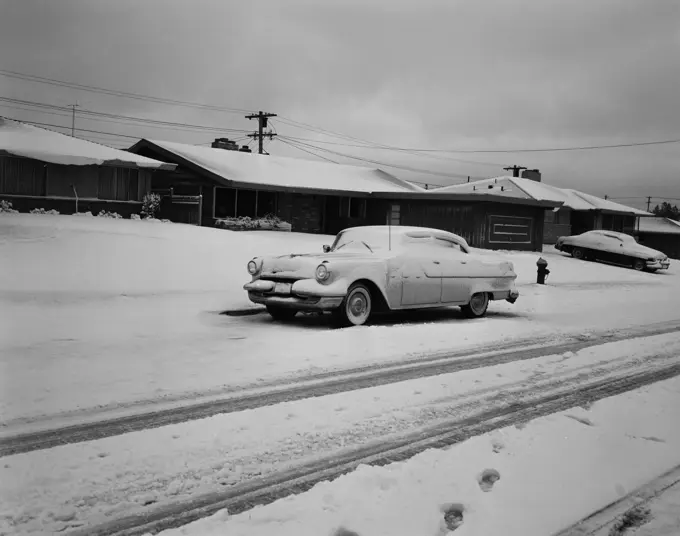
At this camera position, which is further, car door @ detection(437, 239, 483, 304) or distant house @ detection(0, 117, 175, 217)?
distant house @ detection(0, 117, 175, 217)

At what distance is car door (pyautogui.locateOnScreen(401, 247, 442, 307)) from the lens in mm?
10016

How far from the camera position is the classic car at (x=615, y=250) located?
28891 millimetres

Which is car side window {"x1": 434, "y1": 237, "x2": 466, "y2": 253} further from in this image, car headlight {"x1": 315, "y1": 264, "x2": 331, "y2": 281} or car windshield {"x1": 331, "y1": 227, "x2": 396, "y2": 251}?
car headlight {"x1": 315, "y1": 264, "x2": 331, "y2": 281}

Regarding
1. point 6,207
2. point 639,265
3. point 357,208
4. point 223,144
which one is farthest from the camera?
point 223,144

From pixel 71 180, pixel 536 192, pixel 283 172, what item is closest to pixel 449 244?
pixel 71 180

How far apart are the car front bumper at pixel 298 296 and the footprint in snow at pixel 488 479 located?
5195 mm

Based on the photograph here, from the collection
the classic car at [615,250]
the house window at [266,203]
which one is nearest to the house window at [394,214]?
the house window at [266,203]

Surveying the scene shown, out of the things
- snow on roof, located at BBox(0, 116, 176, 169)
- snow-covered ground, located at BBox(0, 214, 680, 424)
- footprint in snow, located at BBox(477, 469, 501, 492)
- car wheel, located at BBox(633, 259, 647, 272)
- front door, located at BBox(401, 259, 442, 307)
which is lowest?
footprint in snow, located at BBox(477, 469, 501, 492)

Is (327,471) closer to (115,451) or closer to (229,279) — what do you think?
(115,451)

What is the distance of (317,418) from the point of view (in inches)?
199

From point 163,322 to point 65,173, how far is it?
624 inches

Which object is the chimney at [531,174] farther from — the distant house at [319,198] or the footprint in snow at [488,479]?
the footprint in snow at [488,479]

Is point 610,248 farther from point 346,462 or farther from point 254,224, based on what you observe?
point 346,462

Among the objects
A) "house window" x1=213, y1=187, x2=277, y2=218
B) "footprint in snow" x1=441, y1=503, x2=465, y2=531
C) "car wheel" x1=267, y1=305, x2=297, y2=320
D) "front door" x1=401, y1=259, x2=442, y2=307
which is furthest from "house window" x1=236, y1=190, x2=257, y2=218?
"footprint in snow" x1=441, y1=503, x2=465, y2=531
